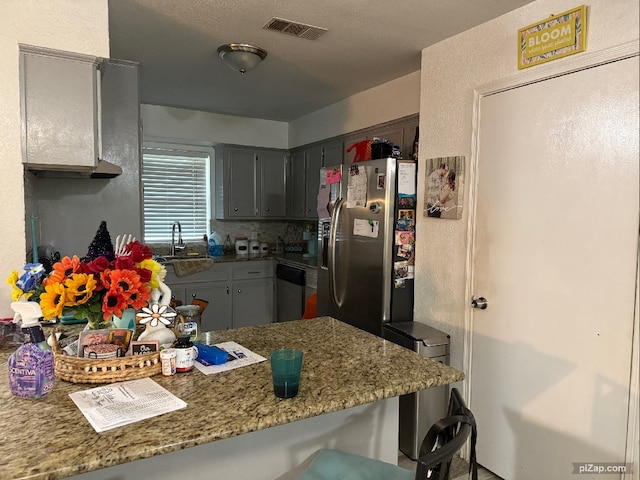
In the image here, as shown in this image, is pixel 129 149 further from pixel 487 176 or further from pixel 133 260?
pixel 487 176

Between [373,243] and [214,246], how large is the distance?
2567 millimetres

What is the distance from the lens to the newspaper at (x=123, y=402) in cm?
104

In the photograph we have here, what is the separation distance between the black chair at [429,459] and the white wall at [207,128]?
3961mm

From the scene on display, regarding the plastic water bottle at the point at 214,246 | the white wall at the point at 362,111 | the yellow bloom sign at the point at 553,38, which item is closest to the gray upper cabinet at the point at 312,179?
the white wall at the point at 362,111

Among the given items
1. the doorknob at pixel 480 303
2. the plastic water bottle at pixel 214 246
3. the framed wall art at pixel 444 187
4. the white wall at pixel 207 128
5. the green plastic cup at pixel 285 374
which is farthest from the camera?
the plastic water bottle at pixel 214 246

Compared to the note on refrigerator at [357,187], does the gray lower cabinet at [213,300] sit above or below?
below

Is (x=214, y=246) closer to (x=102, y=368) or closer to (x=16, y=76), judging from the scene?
(x=16, y=76)

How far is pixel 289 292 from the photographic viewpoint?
14.6 feet

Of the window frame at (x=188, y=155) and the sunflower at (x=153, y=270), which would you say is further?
the window frame at (x=188, y=155)

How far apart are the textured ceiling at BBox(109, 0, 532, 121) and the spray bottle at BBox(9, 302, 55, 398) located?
1786mm

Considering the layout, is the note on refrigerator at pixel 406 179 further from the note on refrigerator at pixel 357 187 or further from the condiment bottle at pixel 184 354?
the condiment bottle at pixel 184 354

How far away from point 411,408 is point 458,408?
1.49m

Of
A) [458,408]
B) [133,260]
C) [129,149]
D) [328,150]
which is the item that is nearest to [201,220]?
[328,150]

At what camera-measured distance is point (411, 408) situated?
97.3 inches
